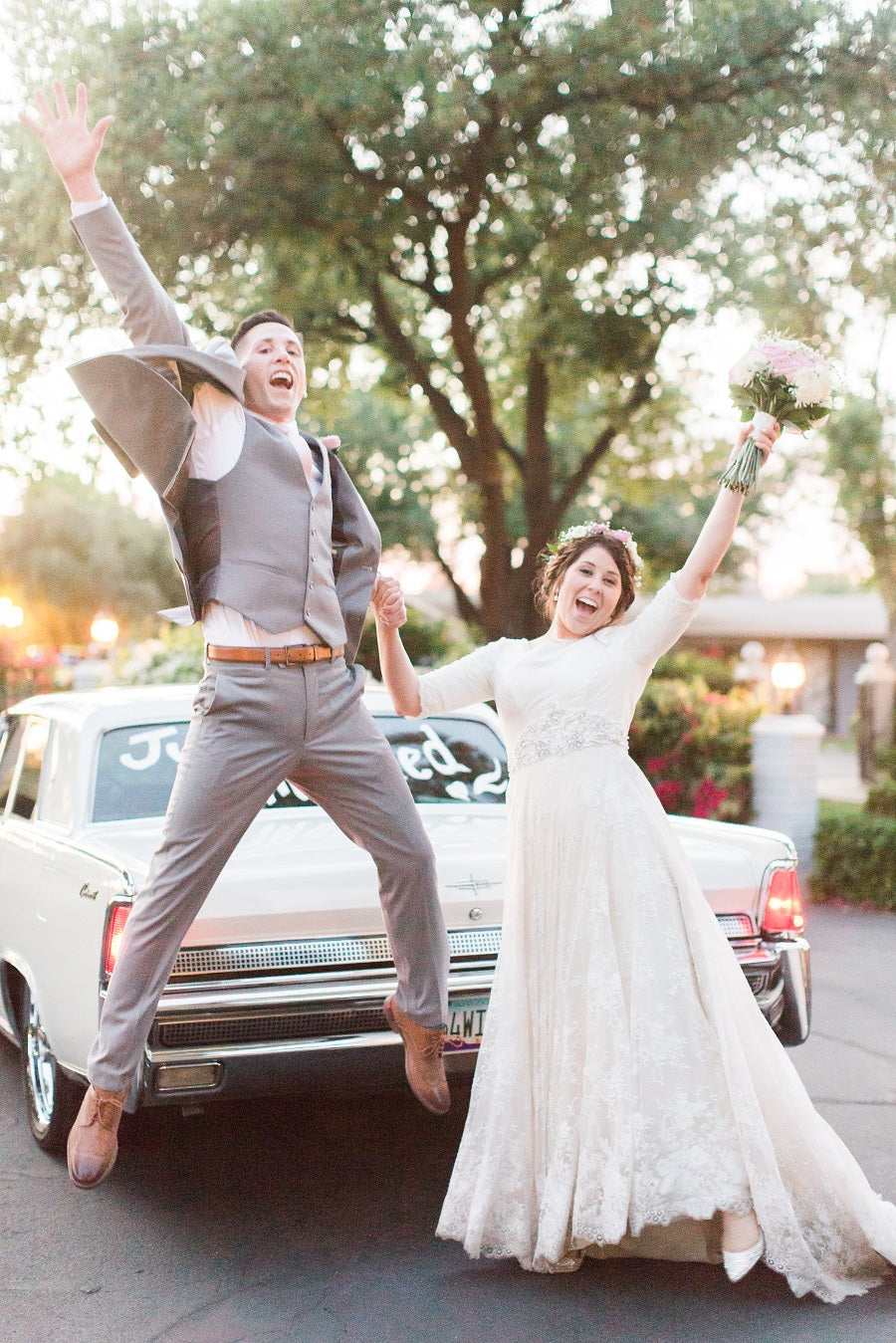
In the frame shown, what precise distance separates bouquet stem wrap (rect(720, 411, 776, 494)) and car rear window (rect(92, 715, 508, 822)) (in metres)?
1.70

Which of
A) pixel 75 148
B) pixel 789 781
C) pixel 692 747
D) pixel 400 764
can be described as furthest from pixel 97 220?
pixel 692 747

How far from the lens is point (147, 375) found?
3115mm

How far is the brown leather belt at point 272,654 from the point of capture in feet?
11.0

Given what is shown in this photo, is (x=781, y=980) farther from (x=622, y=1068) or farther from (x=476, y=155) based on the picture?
(x=476, y=155)

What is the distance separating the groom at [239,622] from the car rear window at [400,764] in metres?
0.94

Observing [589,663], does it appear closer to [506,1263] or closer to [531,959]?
[531,959]

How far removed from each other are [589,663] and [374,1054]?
1.24m

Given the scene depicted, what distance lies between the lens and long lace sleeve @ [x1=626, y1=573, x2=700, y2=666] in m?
3.50

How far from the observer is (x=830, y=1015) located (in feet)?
21.6

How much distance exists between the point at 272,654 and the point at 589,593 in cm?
93

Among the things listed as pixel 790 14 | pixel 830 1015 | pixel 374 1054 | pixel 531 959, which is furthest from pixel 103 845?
pixel 790 14

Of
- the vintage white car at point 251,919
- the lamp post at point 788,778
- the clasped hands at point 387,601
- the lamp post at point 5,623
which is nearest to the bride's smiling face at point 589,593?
the clasped hands at point 387,601

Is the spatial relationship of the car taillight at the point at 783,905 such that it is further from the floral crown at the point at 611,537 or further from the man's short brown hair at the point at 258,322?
the man's short brown hair at the point at 258,322

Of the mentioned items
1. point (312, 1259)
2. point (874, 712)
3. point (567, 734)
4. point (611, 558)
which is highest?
point (611, 558)
